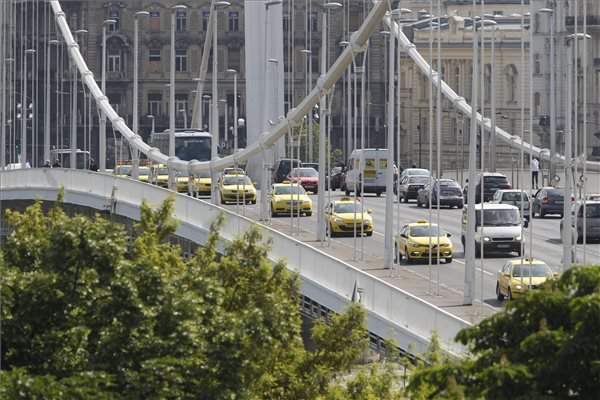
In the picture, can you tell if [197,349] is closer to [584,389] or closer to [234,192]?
[584,389]

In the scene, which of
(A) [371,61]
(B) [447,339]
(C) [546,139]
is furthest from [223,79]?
(B) [447,339]

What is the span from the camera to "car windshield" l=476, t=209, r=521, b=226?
197ft

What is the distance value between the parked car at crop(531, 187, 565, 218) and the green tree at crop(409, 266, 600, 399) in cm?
4612

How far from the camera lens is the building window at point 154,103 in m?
137

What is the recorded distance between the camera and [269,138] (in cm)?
7369

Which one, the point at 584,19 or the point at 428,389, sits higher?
the point at 584,19

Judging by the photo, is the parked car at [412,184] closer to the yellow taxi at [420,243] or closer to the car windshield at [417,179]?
the car windshield at [417,179]

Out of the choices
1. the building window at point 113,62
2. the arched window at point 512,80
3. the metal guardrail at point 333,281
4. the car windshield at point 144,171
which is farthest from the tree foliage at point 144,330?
the building window at point 113,62

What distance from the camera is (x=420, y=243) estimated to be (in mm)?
58969

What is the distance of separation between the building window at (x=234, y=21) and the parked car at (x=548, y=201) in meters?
65.4

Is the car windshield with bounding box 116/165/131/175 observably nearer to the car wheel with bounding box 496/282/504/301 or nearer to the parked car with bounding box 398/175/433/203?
the parked car with bounding box 398/175/433/203

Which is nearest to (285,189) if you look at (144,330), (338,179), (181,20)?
(338,179)

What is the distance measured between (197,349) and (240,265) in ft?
11.4

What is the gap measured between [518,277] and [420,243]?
11.9 meters
